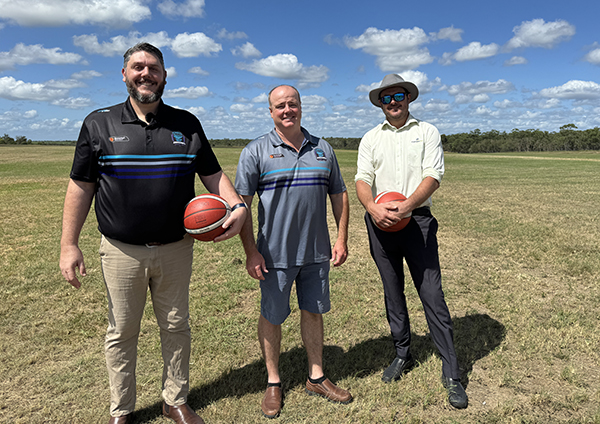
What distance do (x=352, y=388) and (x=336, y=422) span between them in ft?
1.65

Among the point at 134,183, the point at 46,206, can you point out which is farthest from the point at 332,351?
the point at 46,206

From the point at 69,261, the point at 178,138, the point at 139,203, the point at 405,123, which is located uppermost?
the point at 405,123

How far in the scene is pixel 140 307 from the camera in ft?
10.3

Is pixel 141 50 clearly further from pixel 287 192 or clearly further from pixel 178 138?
pixel 287 192

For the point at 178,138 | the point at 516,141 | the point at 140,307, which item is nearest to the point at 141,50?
the point at 178,138

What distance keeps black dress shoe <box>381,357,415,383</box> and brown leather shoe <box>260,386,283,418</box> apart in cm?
102

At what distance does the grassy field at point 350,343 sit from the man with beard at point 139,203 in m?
0.79

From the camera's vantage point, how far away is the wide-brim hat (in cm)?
361

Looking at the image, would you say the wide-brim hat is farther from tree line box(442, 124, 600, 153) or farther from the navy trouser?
tree line box(442, 124, 600, 153)

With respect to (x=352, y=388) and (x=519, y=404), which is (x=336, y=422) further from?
(x=519, y=404)

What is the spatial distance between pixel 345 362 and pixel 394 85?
8.97 feet

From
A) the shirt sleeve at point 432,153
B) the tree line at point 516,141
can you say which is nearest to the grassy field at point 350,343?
the shirt sleeve at point 432,153

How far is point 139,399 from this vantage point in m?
3.65

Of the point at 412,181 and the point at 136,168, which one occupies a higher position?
the point at 136,168
